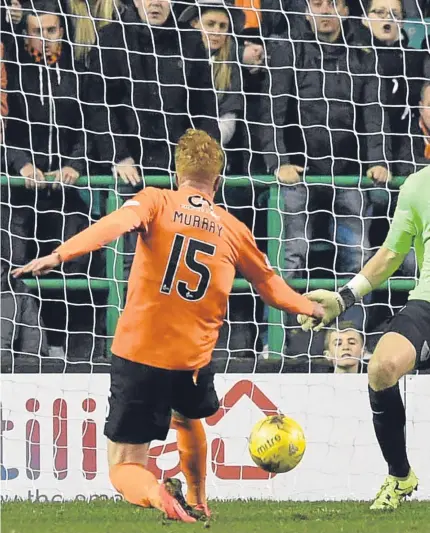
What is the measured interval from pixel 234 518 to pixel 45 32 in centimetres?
343

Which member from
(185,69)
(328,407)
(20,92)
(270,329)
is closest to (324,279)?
(270,329)

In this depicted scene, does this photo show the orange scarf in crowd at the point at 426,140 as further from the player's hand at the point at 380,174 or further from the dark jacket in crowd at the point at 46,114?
the dark jacket in crowd at the point at 46,114

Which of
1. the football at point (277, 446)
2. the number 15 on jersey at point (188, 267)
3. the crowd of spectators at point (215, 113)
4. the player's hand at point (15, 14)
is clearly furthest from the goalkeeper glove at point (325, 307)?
the player's hand at point (15, 14)

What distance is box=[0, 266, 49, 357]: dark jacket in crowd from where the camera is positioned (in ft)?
27.0

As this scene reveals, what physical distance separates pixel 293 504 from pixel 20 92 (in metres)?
3.00

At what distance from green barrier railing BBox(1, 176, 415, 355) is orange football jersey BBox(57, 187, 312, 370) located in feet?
6.99

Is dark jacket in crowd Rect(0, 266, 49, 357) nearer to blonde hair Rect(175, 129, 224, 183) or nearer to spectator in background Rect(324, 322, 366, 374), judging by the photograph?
spectator in background Rect(324, 322, 366, 374)

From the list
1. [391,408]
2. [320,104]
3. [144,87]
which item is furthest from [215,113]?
[391,408]

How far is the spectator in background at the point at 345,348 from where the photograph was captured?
8292mm

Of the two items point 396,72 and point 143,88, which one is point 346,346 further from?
point 143,88

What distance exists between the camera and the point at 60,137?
28.0 feet

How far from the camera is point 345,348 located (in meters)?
8.35

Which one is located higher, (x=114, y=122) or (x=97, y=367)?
(x=114, y=122)

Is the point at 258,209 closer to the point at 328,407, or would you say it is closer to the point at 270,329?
the point at 270,329
